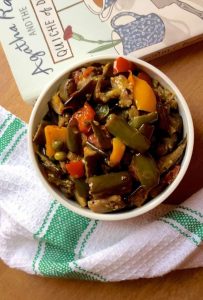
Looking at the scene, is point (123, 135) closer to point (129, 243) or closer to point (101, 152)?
point (101, 152)

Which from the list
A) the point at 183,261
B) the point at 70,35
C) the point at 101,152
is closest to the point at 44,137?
the point at 101,152

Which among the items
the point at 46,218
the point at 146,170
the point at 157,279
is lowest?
the point at 157,279

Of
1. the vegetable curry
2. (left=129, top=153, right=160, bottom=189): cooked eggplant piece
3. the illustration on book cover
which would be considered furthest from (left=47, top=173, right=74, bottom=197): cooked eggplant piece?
the illustration on book cover

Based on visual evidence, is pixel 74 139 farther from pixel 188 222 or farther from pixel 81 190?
pixel 188 222

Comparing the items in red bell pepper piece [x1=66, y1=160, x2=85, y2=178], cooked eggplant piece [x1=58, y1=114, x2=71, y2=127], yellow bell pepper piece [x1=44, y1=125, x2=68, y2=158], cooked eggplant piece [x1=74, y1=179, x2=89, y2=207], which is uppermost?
cooked eggplant piece [x1=58, y1=114, x2=71, y2=127]

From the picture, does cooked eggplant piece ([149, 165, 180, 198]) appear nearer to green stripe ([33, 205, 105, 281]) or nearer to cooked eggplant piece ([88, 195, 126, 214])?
cooked eggplant piece ([88, 195, 126, 214])

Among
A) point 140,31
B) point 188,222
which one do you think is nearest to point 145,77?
point 140,31

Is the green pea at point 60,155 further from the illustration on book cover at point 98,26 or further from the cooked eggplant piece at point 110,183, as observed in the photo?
the illustration on book cover at point 98,26
